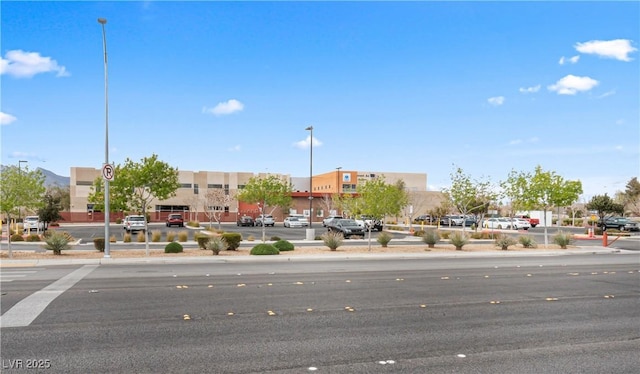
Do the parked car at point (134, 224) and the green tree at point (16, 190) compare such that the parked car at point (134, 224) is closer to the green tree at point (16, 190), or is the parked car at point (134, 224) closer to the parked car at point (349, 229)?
the parked car at point (349, 229)

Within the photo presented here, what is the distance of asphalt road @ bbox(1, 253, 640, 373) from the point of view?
21.9ft

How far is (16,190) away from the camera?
23.0m

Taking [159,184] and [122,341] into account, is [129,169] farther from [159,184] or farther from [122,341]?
[122,341]

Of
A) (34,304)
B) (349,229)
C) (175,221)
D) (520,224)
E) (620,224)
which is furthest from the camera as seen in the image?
(175,221)

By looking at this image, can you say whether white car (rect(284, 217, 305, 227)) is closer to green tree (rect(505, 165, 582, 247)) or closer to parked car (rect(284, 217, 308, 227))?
parked car (rect(284, 217, 308, 227))

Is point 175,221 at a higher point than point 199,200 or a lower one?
lower

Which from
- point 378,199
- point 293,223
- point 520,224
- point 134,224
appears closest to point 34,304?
point 378,199

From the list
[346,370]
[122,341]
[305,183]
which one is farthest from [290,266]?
[305,183]

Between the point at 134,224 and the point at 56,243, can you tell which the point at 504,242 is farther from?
the point at 134,224

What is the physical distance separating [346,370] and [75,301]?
729cm

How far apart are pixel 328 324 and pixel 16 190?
64.6 feet

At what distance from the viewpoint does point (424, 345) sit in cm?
754

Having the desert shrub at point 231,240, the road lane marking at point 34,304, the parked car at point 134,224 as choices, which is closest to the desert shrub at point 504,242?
the desert shrub at point 231,240

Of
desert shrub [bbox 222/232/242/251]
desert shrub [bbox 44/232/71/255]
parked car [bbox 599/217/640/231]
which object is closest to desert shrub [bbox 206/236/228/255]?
desert shrub [bbox 222/232/242/251]
